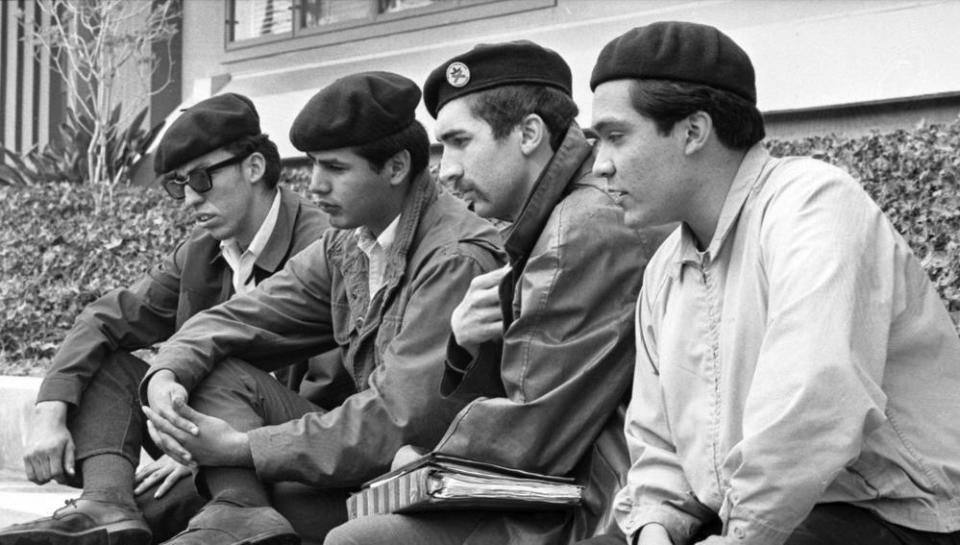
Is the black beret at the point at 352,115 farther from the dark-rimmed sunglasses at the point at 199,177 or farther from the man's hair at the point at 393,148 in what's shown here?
the dark-rimmed sunglasses at the point at 199,177

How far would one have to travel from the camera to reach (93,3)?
44.4 feet

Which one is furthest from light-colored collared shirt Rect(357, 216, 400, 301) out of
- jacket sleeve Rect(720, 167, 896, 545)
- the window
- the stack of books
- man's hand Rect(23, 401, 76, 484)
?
the window

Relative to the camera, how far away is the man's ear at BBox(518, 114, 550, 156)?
4.05 m

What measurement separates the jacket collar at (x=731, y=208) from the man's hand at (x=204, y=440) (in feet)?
5.42

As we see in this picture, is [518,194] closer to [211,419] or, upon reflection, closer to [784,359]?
[211,419]

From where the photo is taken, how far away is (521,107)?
160 inches

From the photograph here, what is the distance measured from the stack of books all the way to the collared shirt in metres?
1.97

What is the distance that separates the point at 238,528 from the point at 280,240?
147 centimetres

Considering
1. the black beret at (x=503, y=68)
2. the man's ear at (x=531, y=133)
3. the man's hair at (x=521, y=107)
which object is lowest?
the man's ear at (x=531, y=133)

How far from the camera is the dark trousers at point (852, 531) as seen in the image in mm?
2859

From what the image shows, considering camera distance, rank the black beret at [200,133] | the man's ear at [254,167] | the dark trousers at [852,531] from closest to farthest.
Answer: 1. the dark trousers at [852,531]
2. the black beret at [200,133]
3. the man's ear at [254,167]

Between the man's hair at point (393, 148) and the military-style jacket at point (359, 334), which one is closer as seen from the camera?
the military-style jacket at point (359, 334)

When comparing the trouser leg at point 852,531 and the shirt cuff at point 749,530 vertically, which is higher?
the shirt cuff at point 749,530

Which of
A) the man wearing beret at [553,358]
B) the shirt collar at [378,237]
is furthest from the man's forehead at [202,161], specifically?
the man wearing beret at [553,358]
